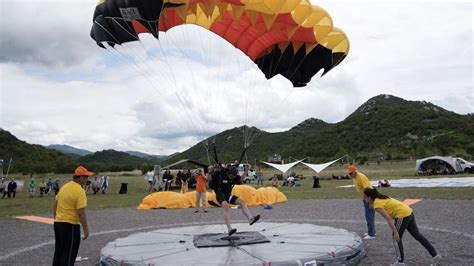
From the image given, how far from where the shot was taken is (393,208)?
496 centimetres

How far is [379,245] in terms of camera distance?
6246 millimetres

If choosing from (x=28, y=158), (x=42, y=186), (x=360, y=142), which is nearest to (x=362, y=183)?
(x=42, y=186)

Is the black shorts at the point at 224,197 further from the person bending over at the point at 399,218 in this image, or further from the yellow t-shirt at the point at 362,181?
the person bending over at the point at 399,218

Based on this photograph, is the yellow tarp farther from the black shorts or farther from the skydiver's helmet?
the skydiver's helmet

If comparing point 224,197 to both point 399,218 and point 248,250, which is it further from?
point 399,218

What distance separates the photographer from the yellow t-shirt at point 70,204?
14.6 feet

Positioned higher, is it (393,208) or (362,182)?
(362,182)

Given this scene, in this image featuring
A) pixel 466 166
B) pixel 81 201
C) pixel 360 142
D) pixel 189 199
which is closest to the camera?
pixel 81 201

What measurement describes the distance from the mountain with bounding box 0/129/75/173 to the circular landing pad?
51.5m

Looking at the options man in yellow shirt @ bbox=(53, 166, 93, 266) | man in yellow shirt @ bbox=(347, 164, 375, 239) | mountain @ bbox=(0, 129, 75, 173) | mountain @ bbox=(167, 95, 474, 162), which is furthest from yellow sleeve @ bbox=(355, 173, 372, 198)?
mountain @ bbox=(0, 129, 75, 173)

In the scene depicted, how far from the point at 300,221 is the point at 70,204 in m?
5.92

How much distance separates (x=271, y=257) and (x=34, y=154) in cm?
6162

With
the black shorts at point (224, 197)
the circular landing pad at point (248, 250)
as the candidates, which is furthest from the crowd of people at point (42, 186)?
the black shorts at point (224, 197)

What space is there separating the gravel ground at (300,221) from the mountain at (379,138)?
31145 mm
